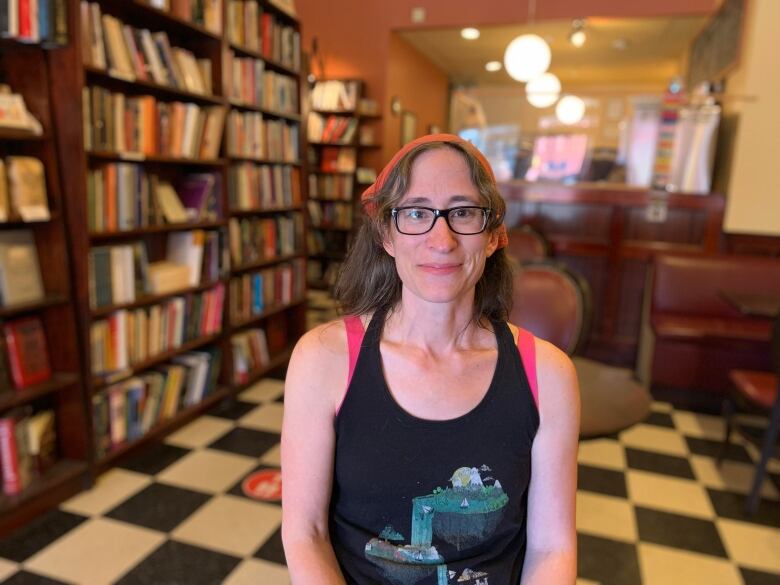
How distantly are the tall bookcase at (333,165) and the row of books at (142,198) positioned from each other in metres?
3.05

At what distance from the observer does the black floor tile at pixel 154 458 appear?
2.60 meters

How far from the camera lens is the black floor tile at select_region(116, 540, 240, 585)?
6.14 feet

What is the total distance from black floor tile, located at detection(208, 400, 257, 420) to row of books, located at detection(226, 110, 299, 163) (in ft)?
4.76

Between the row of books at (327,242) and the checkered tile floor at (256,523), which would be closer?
the checkered tile floor at (256,523)

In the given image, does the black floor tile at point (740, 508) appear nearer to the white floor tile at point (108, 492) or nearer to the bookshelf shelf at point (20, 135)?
the white floor tile at point (108, 492)

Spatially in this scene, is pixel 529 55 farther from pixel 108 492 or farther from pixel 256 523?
pixel 108 492

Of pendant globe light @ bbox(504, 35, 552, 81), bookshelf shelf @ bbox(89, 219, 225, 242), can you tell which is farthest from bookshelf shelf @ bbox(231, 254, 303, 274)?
pendant globe light @ bbox(504, 35, 552, 81)

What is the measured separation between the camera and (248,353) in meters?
3.66

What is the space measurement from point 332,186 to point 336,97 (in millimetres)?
950

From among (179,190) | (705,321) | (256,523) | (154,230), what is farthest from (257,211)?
(705,321)

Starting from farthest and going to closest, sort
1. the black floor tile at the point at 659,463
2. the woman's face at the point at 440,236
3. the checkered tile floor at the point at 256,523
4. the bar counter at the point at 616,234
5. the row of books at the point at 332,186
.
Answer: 1. the row of books at the point at 332,186
2. the bar counter at the point at 616,234
3. the black floor tile at the point at 659,463
4. the checkered tile floor at the point at 256,523
5. the woman's face at the point at 440,236

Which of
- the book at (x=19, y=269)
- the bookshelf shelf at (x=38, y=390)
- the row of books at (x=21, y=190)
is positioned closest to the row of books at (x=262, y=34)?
the row of books at (x=21, y=190)

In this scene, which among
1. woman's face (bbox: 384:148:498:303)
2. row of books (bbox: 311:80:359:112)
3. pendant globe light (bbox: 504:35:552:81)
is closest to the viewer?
woman's face (bbox: 384:148:498:303)

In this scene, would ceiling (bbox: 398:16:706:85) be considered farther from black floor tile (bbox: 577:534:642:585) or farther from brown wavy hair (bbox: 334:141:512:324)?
brown wavy hair (bbox: 334:141:512:324)
